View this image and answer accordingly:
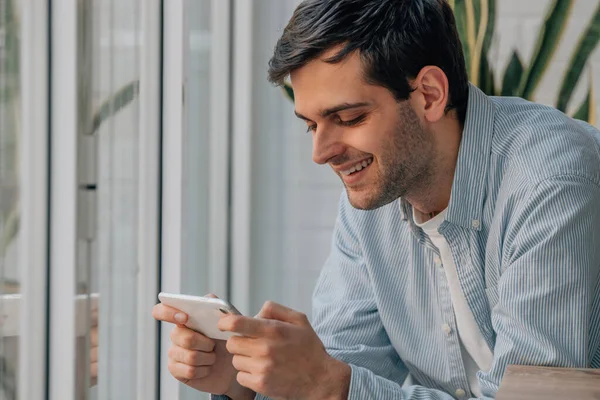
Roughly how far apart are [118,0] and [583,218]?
3.08ft

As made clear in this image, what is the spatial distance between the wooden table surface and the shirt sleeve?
61mm

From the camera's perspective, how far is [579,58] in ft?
9.08

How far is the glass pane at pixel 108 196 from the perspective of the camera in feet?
5.09

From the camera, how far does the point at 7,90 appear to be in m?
1.36

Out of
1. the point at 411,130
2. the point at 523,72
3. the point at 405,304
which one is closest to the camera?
the point at 411,130

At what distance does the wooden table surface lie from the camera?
1132 mm

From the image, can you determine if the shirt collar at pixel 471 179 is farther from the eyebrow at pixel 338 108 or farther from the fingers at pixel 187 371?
the fingers at pixel 187 371

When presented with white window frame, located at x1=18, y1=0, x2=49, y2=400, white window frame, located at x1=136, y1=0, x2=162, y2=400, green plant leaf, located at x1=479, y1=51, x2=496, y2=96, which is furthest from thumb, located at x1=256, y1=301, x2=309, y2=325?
green plant leaf, located at x1=479, y1=51, x2=496, y2=96

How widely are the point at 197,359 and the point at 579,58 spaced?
1.77m

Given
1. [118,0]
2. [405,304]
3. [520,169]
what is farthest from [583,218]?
[118,0]

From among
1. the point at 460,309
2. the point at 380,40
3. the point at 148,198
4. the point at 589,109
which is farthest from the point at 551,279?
the point at 589,109

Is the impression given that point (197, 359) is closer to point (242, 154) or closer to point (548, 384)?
point (548, 384)

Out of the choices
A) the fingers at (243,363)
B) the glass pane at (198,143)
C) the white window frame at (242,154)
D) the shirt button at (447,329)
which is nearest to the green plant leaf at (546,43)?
the white window frame at (242,154)

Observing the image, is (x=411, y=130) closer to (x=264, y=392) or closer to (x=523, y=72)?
(x=264, y=392)
